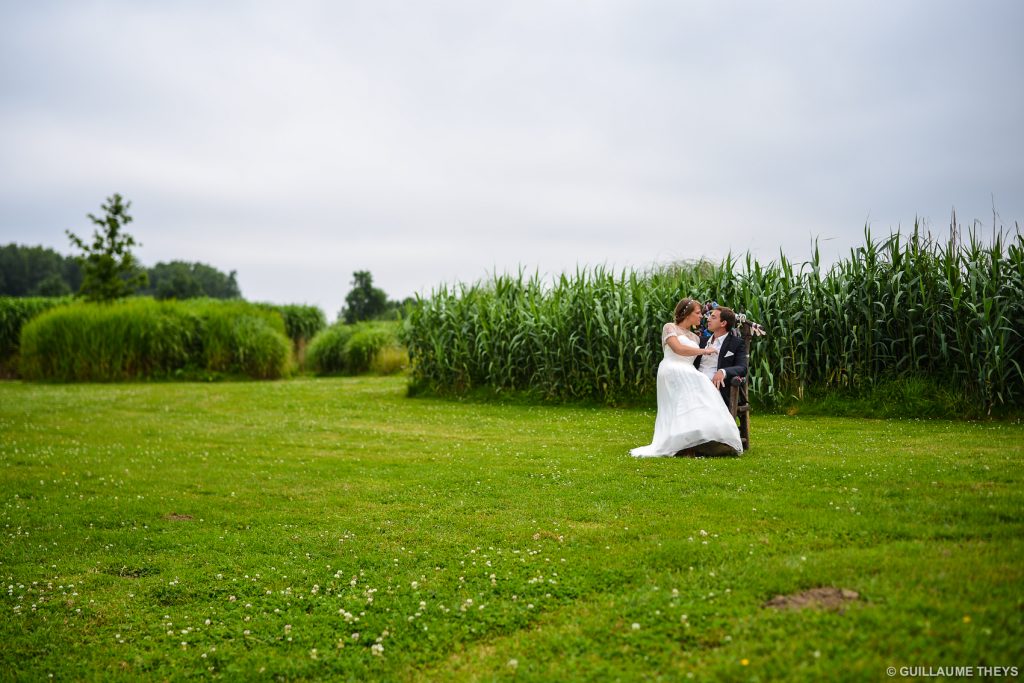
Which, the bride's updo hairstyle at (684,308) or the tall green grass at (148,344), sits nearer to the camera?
the bride's updo hairstyle at (684,308)

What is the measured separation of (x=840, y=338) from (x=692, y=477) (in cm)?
787

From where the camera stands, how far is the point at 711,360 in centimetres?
1081

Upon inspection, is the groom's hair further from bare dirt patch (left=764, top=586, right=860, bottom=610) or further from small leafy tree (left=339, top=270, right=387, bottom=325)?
small leafy tree (left=339, top=270, right=387, bottom=325)

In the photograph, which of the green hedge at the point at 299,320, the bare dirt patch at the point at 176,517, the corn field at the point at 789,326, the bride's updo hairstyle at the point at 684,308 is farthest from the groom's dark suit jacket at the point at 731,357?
the green hedge at the point at 299,320

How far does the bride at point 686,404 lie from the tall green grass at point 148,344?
21336mm

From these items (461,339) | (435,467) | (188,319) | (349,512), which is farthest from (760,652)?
(188,319)

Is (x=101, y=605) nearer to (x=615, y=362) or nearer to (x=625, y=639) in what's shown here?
(x=625, y=639)

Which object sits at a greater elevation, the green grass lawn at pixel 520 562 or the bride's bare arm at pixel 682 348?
the bride's bare arm at pixel 682 348

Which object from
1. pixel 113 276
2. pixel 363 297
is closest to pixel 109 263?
pixel 113 276

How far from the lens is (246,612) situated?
5.38 m

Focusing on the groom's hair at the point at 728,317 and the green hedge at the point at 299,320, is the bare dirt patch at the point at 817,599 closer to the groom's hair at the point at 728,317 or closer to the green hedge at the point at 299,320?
the groom's hair at the point at 728,317

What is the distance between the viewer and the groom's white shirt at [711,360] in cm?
1069

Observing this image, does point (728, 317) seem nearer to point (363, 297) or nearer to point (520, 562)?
point (520, 562)

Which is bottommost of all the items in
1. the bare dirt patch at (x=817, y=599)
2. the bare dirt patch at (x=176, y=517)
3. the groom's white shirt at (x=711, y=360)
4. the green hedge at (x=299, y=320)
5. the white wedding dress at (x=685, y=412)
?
the bare dirt patch at (x=176, y=517)
